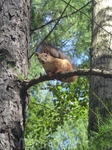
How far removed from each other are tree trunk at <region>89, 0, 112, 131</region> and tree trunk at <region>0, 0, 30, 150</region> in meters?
0.76

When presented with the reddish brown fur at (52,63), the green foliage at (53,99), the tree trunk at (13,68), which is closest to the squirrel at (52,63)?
the reddish brown fur at (52,63)

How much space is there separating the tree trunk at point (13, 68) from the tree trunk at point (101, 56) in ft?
2.50

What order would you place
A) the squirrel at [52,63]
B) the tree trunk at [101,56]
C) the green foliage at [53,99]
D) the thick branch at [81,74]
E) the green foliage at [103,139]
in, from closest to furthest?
the green foliage at [103,139], the thick branch at [81,74], the squirrel at [52,63], the tree trunk at [101,56], the green foliage at [53,99]

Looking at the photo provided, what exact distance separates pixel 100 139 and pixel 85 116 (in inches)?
143

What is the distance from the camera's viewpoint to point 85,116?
5.19 m

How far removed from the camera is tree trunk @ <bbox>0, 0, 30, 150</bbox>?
2080mm

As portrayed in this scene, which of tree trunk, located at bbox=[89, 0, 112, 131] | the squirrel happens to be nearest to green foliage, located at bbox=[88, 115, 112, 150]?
the squirrel

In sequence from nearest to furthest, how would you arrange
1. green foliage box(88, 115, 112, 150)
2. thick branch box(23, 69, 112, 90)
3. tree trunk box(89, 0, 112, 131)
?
green foliage box(88, 115, 112, 150) → thick branch box(23, 69, 112, 90) → tree trunk box(89, 0, 112, 131)

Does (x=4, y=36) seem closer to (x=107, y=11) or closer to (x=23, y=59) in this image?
(x=23, y=59)

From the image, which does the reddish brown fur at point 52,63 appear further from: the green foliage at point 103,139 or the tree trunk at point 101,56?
the green foliage at point 103,139

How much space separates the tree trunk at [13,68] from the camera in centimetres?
208

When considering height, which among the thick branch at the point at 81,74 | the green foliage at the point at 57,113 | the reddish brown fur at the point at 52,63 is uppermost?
the reddish brown fur at the point at 52,63

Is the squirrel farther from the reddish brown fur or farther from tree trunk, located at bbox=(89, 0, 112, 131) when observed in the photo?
tree trunk, located at bbox=(89, 0, 112, 131)

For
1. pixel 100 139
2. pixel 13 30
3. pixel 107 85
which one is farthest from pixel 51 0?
pixel 100 139
